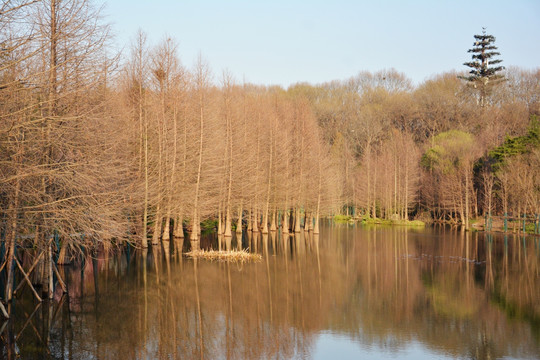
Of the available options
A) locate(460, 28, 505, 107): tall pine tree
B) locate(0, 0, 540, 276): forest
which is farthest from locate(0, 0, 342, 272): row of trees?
locate(460, 28, 505, 107): tall pine tree

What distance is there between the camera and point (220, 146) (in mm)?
39000

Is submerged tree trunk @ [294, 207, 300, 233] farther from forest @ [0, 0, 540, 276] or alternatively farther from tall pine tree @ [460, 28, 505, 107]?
tall pine tree @ [460, 28, 505, 107]

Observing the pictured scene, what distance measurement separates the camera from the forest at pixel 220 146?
546 inches

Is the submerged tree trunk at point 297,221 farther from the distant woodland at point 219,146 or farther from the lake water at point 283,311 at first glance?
the lake water at point 283,311

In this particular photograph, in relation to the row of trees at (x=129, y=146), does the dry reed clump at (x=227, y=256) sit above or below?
below

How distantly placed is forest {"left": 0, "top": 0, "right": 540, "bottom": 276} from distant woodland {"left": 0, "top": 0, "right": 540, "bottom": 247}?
129mm

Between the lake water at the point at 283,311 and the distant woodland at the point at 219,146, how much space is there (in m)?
2.29

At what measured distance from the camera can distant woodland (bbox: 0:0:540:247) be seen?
45.4 ft

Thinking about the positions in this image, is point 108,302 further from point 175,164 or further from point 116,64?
point 175,164

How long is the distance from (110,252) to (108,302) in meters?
12.3

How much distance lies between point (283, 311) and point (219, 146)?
22623 millimetres

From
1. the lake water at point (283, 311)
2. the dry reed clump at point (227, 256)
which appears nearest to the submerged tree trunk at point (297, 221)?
the lake water at point (283, 311)

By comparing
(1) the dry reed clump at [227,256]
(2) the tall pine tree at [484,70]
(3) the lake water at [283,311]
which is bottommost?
(3) the lake water at [283,311]

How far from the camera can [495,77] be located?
7894 centimetres
